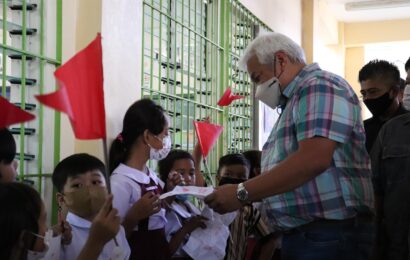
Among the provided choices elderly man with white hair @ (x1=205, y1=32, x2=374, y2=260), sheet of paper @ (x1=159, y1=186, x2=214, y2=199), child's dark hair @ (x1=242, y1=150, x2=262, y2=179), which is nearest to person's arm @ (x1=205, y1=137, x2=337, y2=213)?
elderly man with white hair @ (x1=205, y1=32, x2=374, y2=260)

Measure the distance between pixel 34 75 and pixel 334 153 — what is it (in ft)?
3.71

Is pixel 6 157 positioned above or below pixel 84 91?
below

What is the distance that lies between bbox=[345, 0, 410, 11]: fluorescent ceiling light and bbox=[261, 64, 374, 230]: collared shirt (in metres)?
5.85

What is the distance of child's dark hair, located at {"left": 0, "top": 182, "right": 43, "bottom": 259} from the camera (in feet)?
4.28

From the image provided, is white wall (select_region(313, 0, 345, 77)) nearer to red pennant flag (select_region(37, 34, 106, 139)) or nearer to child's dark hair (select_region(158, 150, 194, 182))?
child's dark hair (select_region(158, 150, 194, 182))

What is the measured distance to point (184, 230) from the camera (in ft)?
7.47

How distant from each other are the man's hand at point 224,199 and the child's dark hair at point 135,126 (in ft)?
1.62

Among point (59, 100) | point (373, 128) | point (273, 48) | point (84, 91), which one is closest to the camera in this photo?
point (59, 100)

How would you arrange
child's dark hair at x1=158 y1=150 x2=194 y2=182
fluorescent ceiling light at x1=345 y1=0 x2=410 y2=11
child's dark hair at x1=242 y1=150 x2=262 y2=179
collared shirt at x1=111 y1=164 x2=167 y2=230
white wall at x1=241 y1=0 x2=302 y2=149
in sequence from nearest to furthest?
collared shirt at x1=111 y1=164 x2=167 y2=230 < child's dark hair at x1=158 y1=150 x2=194 y2=182 < child's dark hair at x1=242 y1=150 x2=262 y2=179 < white wall at x1=241 y1=0 x2=302 y2=149 < fluorescent ceiling light at x1=345 y1=0 x2=410 y2=11

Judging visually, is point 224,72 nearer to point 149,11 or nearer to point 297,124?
point 149,11

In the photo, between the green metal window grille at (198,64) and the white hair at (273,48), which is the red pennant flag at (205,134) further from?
the white hair at (273,48)

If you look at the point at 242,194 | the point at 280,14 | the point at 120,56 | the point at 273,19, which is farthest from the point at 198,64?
the point at 280,14

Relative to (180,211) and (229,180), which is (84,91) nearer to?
(180,211)

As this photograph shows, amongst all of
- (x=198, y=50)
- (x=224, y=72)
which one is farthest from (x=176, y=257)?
(x=224, y=72)
